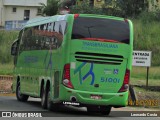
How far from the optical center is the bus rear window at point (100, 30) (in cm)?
1853

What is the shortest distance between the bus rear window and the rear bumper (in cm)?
188

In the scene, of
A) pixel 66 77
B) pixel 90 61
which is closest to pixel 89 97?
pixel 66 77

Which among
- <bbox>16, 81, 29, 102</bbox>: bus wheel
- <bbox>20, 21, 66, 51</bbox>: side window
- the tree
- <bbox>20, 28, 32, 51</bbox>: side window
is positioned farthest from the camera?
the tree

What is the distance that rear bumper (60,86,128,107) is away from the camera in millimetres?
18266

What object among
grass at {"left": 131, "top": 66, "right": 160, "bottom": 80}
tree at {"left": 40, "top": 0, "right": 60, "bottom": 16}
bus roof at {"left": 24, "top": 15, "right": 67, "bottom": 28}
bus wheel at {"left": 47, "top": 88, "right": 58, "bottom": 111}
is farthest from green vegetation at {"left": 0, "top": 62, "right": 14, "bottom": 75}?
tree at {"left": 40, "top": 0, "right": 60, "bottom": 16}

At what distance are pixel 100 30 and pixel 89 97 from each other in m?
2.38

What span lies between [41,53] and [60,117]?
15.1 ft

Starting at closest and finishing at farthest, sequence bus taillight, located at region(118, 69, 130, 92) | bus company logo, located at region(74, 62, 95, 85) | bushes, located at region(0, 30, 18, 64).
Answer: bus company logo, located at region(74, 62, 95, 85)
bus taillight, located at region(118, 69, 130, 92)
bushes, located at region(0, 30, 18, 64)

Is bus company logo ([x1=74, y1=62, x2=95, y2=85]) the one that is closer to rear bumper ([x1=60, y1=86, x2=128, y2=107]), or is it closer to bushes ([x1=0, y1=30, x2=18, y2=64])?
rear bumper ([x1=60, y1=86, x2=128, y2=107])

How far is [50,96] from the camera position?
1955 centimetres

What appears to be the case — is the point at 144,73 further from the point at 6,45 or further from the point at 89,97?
the point at 89,97

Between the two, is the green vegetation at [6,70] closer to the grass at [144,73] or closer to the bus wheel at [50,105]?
the grass at [144,73]

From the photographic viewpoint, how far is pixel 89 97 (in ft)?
60.3

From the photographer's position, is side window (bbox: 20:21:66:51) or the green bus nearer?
the green bus
